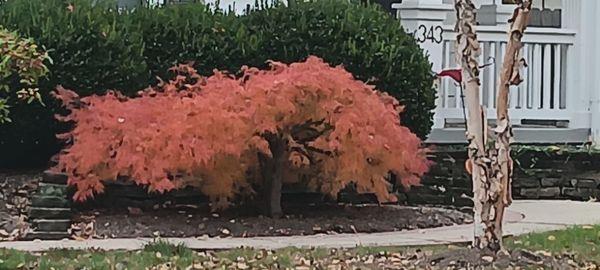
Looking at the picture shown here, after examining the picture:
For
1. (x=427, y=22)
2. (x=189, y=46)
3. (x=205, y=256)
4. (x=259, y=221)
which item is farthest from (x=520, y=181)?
(x=205, y=256)

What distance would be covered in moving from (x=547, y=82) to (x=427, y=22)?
5.16 ft

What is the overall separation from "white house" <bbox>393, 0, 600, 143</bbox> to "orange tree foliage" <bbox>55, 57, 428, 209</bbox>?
2.62 metres

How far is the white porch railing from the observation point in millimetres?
11758

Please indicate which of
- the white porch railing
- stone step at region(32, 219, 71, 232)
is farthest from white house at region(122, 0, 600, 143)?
A: stone step at region(32, 219, 71, 232)

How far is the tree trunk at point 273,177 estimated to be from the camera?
29.8 feet

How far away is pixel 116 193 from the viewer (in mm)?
9539

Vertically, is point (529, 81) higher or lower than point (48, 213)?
higher

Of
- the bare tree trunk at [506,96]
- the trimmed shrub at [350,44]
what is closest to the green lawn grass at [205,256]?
the bare tree trunk at [506,96]

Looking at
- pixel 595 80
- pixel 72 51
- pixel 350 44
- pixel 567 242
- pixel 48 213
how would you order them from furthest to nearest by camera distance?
pixel 595 80 → pixel 350 44 → pixel 72 51 → pixel 48 213 → pixel 567 242

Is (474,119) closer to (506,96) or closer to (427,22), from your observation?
(506,96)

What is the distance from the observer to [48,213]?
28.5ft

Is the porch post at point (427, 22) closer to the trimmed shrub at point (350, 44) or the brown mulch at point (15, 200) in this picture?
the trimmed shrub at point (350, 44)

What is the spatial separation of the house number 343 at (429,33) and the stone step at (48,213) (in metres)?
4.45

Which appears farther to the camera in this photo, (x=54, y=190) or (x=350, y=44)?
(x=350, y=44)
